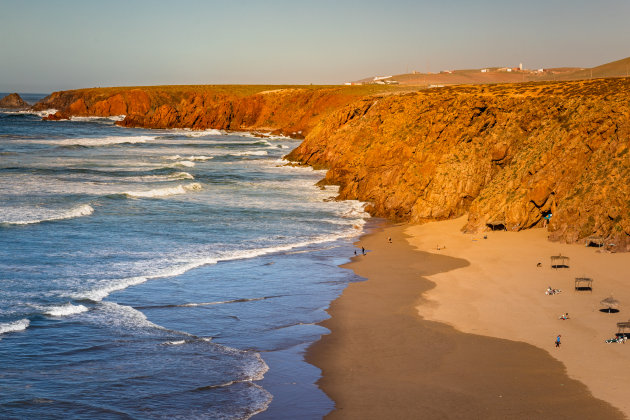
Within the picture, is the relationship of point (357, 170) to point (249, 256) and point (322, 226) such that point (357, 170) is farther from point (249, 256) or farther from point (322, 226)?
point (249, 256)

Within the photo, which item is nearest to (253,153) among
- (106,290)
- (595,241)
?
(595,241)

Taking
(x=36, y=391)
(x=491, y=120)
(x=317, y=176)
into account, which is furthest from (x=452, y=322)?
(x=317, y=176)

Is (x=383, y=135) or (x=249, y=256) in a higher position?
(x=383, y=135)

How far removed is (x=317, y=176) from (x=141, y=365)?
172 feet

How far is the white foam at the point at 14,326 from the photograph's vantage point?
75.4 feet

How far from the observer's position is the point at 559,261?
31.9 meters

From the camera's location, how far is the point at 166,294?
28125mm

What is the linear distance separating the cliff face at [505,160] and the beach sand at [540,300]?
2201 mm

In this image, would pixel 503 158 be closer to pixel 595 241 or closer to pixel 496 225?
pixel 496 225

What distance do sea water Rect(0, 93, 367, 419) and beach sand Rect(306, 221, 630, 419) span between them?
1.06 m

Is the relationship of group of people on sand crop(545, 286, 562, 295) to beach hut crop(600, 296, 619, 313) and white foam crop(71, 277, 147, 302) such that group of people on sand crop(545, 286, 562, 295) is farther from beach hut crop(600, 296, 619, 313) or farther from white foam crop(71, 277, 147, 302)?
white foam crop(71, 277, 147, 302)

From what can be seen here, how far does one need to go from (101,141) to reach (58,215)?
2867 inches

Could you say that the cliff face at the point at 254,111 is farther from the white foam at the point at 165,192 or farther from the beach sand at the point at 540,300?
the beach sand at the point at 540,300

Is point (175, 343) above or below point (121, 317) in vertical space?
below
